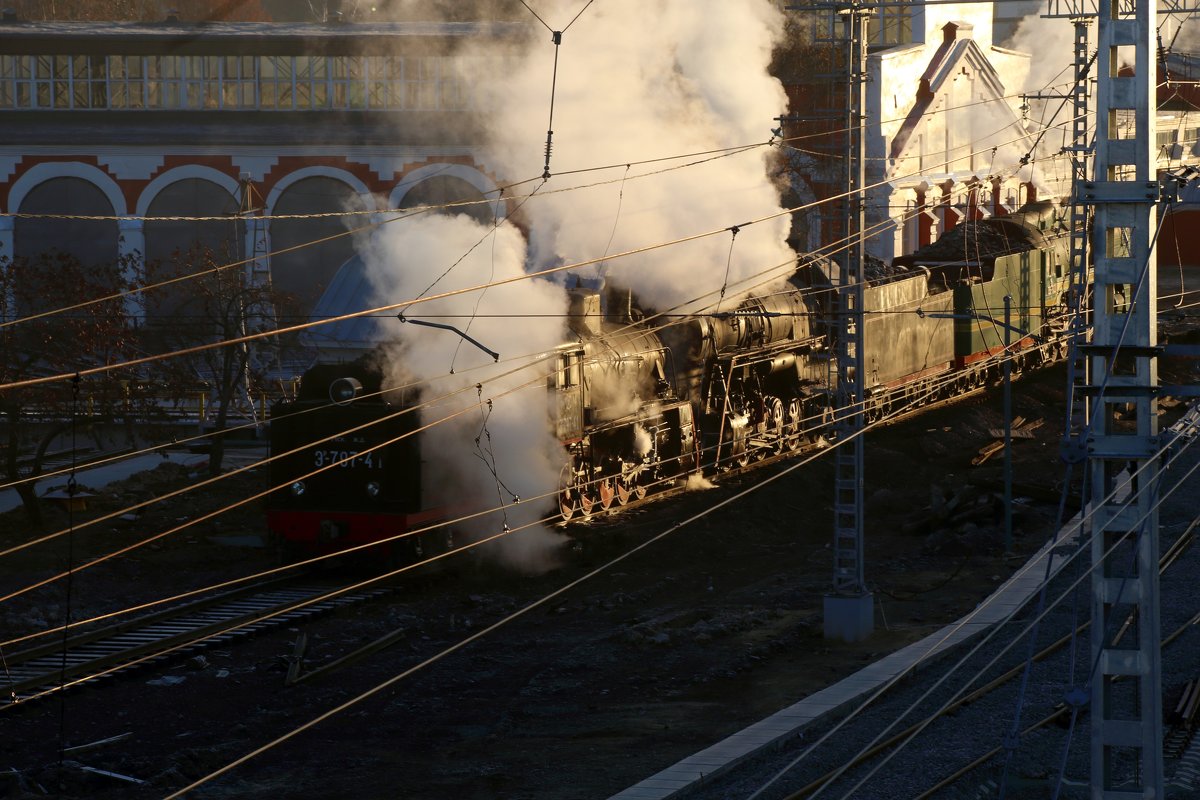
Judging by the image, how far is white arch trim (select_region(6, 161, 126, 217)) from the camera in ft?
120

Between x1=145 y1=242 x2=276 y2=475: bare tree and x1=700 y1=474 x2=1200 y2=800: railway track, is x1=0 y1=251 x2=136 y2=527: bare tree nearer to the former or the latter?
x1=145 y1=242 x2=276 y2=475: bare tree

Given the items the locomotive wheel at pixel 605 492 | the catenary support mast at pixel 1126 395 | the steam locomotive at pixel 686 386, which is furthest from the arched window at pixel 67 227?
the catenary support mast at pixel 1126 395

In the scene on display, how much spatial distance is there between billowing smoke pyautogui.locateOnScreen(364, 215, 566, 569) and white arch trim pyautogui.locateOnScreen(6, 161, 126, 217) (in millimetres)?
19092

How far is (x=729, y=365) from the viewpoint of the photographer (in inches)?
941

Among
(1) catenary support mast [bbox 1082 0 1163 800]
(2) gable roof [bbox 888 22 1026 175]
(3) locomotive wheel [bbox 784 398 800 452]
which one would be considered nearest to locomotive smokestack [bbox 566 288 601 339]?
(3) locomotive wheel [bbox 784 398 800 452]

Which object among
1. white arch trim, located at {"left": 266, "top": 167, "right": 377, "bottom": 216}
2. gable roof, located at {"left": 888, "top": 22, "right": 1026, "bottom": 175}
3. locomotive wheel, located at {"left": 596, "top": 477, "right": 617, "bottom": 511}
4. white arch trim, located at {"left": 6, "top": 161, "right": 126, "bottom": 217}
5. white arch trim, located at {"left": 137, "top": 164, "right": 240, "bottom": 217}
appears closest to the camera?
locomotive wheel, located at {"left": 596, "top": 477, "right": 617, "bottom": 511}

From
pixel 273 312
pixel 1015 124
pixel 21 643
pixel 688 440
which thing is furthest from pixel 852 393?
pixel 1015 124

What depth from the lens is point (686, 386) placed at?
76.0 feet

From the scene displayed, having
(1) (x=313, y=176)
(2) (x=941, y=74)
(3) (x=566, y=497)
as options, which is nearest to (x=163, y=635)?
(3) (x=566, y=497)

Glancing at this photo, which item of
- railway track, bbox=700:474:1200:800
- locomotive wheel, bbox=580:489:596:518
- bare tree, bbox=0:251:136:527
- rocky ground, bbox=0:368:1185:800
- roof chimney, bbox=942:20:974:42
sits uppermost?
roof chimney, bbox=942:20:974:42

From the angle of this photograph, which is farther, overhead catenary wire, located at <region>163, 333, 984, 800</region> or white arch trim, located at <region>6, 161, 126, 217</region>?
white arch trim, located at <region>6, 161, 126, 217</region>

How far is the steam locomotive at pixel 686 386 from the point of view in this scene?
1803 cm

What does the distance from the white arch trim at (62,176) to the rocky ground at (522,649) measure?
1335 centimetres

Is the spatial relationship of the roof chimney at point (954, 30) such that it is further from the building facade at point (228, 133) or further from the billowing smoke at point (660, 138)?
the billowing smoke at point (660, 138)
